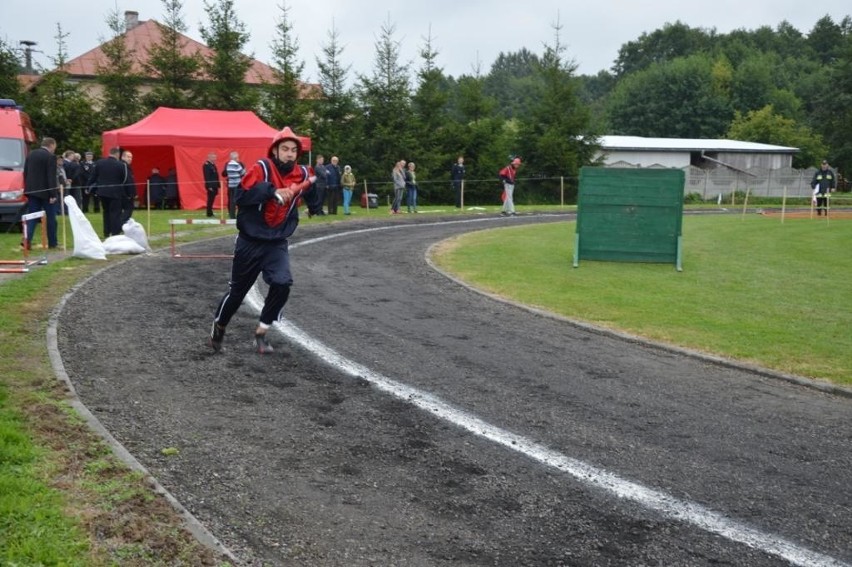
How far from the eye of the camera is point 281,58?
1547 inches

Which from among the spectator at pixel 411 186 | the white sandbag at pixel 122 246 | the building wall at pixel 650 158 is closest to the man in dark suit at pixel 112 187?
the white sandbag at pixel 122 246

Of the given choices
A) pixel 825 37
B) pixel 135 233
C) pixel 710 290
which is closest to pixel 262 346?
pixel 710 290

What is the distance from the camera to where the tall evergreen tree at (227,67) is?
128 feet

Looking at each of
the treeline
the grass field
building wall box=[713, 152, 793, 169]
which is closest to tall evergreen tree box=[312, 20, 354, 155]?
the treeline

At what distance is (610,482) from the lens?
5.38 meters

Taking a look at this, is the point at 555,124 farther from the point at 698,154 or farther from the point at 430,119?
the point at 698,154

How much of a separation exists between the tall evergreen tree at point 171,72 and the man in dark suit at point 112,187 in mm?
20889

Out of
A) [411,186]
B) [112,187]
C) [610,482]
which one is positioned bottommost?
[610,482]

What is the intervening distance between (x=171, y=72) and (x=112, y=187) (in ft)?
74.1

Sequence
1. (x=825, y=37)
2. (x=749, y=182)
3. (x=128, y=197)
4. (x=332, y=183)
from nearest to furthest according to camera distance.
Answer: (x=128, y=197) < (x=332, y=183) < (x=749, y=182) < (x=825, y=37)

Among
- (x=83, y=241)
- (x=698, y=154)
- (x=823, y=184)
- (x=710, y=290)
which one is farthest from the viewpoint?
(x=698, y=154)

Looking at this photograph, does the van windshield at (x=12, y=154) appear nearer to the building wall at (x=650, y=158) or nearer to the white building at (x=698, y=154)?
the white building at (x=698, y=154)

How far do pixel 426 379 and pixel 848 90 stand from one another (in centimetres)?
7989

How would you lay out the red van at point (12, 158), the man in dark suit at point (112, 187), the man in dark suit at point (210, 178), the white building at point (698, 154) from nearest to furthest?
the man in dark suit at point (112, 187), the red van at point (12, 158), the man in dark suit at point (210, 178), the white building at point (698, 154)
